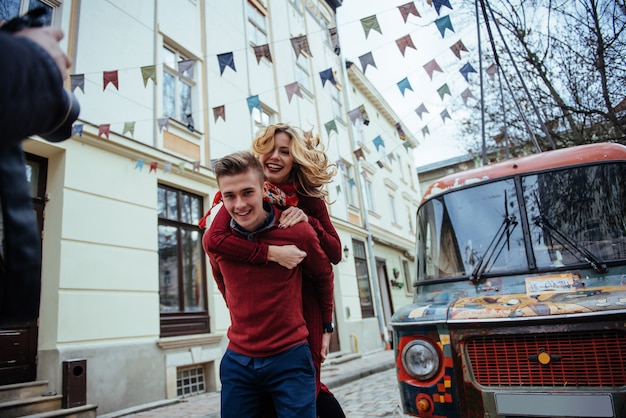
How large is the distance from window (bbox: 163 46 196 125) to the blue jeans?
7.21 meters

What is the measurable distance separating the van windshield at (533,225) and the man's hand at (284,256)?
2.06 metres

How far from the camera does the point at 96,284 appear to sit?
6168mm

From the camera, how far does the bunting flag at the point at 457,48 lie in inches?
266

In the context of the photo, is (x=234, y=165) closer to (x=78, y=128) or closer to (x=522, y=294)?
(x=522, y=294)

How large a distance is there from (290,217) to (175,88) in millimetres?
7710

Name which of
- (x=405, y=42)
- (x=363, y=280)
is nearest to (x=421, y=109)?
(x=405, y=42)

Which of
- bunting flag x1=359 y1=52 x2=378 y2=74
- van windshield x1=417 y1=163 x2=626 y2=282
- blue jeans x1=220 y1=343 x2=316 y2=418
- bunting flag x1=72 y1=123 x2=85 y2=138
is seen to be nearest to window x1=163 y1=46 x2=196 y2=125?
bunting flag x1=72 y1=123 x2=85 y2=138

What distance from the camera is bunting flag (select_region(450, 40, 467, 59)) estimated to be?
6.76 m

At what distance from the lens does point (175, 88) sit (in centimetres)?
869

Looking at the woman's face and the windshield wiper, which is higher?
the woman's face

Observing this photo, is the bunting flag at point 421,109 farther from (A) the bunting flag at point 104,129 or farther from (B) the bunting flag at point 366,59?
(A) the bunting flag at point 104,129

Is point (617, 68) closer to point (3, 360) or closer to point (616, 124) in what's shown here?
point (616, 124)

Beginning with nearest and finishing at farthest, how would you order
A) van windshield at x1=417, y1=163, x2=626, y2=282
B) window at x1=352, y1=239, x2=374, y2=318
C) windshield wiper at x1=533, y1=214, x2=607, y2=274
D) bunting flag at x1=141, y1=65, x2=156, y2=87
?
windshield wiper at x1=533, y1=214, x2=607, y2=274, van windshield at x1=417, y1=163, x2=626, y2=282, bunting flag at x1=141, y1=65, x2=156, y2=87, window at x1=352, y1=239, x2=374, y2=318

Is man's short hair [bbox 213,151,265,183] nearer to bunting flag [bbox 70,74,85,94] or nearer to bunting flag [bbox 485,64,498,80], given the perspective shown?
bunting flag [bbox 70,74,85,94]
